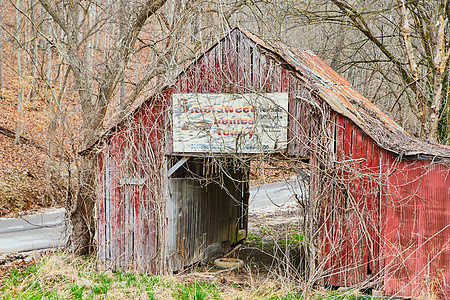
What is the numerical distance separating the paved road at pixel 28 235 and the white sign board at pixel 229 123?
425 centimetres

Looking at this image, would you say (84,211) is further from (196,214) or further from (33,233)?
(33,233)

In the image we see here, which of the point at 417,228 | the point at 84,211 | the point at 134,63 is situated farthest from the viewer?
the point at 134,63

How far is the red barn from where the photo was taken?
26.6 feet

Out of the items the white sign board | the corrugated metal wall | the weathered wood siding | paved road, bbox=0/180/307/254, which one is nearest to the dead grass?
the weathered wood siding

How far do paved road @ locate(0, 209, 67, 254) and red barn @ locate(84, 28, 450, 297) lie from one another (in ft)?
8.66

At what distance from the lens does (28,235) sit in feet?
45.6

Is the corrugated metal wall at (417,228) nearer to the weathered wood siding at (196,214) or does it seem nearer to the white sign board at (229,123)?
the white sign board at (229,123)

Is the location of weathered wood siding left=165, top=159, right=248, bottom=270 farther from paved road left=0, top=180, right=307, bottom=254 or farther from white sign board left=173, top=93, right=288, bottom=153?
paved road left=0, top=180, right=307, bottom=254

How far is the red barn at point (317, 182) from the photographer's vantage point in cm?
812

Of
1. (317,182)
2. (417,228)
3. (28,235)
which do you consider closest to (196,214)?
(317,182)

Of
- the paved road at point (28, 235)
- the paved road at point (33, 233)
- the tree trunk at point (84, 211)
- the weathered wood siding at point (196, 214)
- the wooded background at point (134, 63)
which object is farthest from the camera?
the paved road at point (28, 235)

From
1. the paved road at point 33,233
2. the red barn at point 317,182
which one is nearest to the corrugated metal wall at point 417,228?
the red barn at point 317,182

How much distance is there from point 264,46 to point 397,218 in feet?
12.7

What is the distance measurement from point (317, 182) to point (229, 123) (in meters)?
1.95
